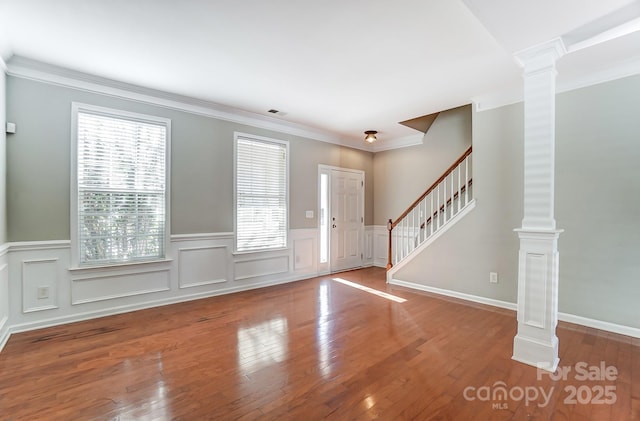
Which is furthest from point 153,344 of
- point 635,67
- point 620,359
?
point 635,67

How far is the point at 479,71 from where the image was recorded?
3.15 m

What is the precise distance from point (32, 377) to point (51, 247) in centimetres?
144

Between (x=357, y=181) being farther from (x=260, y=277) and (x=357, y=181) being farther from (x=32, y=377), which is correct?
(x=32, y=377)

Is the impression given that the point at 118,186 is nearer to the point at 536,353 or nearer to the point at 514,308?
the point at 536,353

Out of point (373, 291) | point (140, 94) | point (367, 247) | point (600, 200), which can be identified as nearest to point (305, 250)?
point (373, 291)

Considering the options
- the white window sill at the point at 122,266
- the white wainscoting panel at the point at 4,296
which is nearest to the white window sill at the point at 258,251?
the white window sill at the point at 122,266

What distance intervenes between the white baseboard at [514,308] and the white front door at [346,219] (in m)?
1.27

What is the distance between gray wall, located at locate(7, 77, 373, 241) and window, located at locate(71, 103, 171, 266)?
10 cm

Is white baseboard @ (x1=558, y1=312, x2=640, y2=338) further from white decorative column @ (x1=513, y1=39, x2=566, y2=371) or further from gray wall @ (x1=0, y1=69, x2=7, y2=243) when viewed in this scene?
gray wall @ (x1=0, y1=69, x2=7, y2=243)

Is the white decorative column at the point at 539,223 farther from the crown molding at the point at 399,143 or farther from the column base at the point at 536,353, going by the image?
the crown molding at the point at 399,143

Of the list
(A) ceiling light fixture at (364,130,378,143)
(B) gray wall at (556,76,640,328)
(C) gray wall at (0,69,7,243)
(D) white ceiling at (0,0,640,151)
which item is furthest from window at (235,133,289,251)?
(B) gray wall at (556,76,640,328)

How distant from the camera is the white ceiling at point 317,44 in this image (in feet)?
6.96

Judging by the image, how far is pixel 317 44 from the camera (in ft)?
8.65

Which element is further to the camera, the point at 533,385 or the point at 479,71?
the point at 479,71
